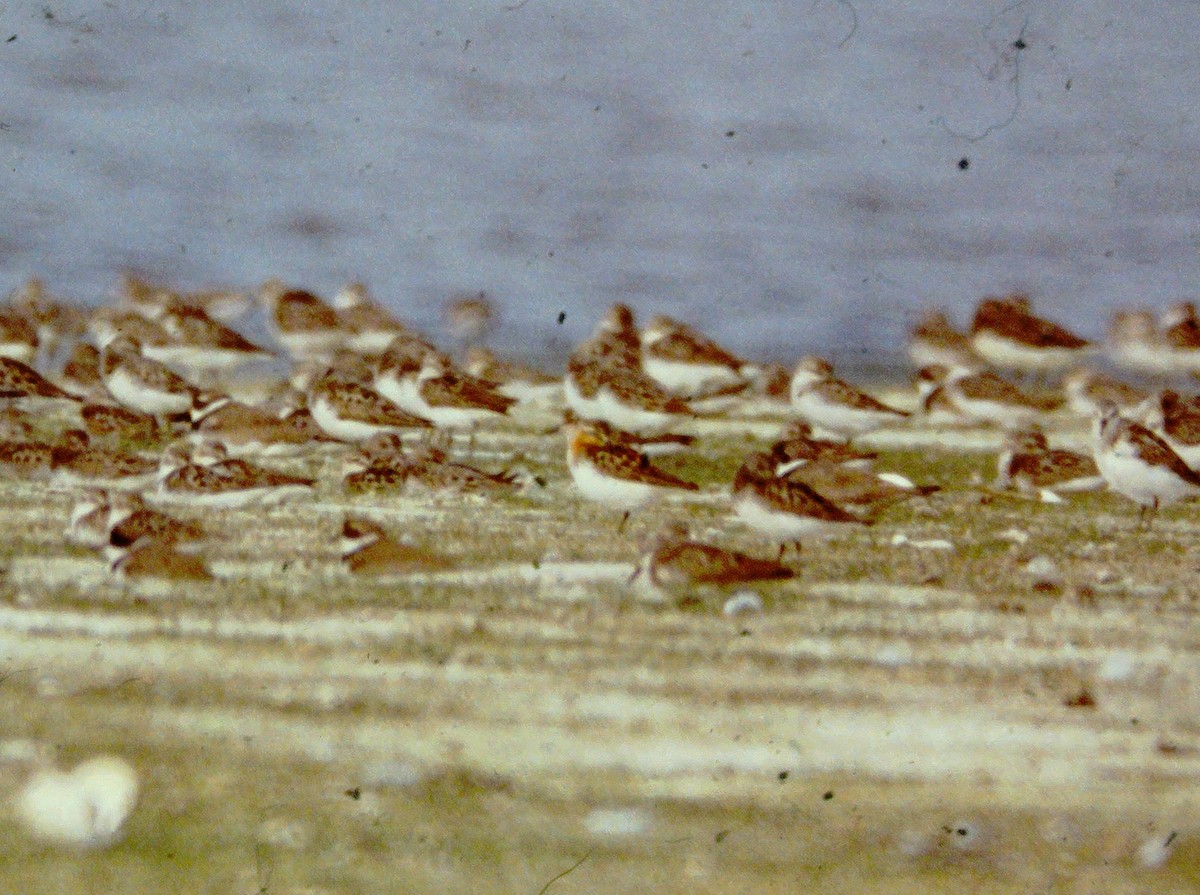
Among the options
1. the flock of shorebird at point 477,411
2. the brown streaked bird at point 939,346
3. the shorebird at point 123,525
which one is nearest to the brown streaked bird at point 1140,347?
the flock of shorebird at point 477,411

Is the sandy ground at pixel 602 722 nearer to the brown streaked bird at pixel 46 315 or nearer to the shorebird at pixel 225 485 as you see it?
the shorebird at pixel 225 485

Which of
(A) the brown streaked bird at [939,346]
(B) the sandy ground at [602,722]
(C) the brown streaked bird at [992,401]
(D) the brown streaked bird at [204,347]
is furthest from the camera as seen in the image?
(A) the brown streaked bird at [939,346]

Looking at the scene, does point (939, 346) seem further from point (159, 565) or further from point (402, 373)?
point (159, 565)

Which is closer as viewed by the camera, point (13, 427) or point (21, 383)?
point (13, 427)

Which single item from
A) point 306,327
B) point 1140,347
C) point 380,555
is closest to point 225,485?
point 380,555

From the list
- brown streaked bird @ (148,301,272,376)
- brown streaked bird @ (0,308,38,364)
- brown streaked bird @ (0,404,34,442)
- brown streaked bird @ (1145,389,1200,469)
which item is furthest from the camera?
brown streaked bird @ (148,301,272,376)

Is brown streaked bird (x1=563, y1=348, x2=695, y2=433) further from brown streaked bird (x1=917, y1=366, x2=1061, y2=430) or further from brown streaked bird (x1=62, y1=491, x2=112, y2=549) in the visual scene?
brown streaked bird (x1=62, y1=491, x2=112, y2=549)

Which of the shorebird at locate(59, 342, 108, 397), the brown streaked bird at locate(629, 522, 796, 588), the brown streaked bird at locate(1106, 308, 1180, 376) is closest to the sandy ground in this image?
the brown streaked bird at locate(629, 522, 796, 588)
